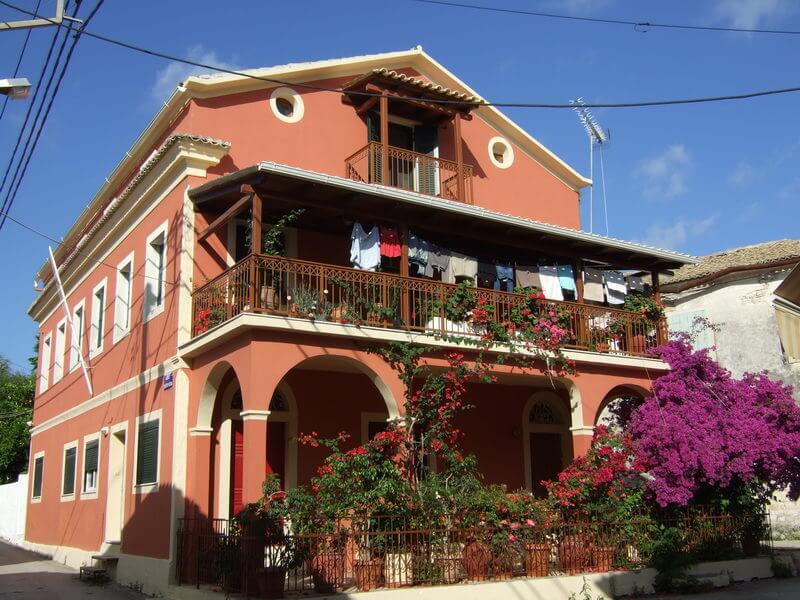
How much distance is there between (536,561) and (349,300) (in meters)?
5.03

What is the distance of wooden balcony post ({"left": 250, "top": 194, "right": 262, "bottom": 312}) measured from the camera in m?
12.4

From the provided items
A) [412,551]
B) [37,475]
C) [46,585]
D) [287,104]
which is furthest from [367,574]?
[37,475]

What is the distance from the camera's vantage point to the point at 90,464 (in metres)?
19.1

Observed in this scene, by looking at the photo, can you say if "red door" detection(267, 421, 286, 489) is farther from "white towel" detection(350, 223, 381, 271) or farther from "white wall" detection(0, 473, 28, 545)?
"white wall" detection(0, 473, 28, 545)

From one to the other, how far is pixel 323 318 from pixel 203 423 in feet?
9.21

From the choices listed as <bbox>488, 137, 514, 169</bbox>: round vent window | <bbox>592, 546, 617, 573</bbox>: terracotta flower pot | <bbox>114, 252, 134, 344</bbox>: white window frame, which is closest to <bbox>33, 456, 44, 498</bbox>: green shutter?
<bbox>114, 252, 134, 344</bbox>: white window frame

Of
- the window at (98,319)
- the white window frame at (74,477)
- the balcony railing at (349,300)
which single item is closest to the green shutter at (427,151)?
the balcony railing at (349,300)

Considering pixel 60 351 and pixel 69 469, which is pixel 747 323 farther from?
pixel 60 351

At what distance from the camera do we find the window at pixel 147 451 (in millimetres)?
14852

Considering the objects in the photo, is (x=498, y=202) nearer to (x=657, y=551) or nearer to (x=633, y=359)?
(x=633, y=359)

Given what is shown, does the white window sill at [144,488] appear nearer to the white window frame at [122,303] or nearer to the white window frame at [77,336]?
the white window frame at [122,303]

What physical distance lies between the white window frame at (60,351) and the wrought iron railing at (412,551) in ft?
38.4

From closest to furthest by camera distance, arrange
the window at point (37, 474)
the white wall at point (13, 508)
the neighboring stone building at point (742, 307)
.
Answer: the neighboring stone building at point (742, 307) → the window at point (37, 474) → the white wall at point (13, 508)

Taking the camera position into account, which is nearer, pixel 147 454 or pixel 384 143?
pixel 147 454
